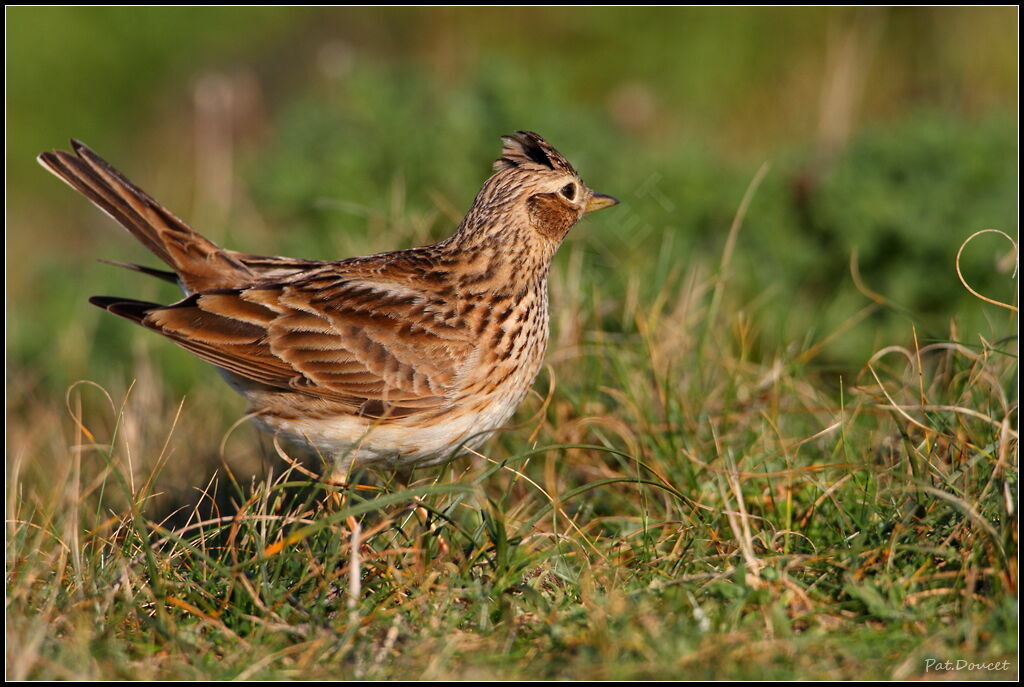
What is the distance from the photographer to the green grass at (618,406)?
373cm

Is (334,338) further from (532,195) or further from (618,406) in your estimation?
(618,406)

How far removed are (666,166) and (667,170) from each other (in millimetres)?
40

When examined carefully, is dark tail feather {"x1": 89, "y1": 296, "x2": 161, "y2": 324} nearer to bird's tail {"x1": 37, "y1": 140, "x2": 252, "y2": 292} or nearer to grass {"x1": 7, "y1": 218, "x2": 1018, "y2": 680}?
bird's tail {"x1": 37, "y1": 140, "x2": 252, "y2": 292}

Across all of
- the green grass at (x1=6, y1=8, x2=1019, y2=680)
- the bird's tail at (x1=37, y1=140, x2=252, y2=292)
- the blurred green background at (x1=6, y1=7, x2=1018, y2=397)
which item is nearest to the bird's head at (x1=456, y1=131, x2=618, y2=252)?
the green grass at (x1=6, y1=8, x2=1019, y2=680)

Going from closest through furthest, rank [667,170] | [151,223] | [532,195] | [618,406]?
[532,195] < [151,223] < [618,406] < [667,170]

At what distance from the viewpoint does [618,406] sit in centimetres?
563

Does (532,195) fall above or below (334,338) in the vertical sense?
above

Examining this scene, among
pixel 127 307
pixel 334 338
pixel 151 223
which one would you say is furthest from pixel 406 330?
pixel 151 223

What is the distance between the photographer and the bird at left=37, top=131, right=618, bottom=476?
4.86 metres

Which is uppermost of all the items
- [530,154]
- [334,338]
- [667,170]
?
[530,154]

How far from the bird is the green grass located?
0.98ft

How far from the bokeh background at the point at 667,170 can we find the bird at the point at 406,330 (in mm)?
871

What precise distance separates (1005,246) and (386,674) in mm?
4633

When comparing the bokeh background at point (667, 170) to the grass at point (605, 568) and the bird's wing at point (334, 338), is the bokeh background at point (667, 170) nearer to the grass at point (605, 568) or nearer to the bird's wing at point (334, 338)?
the grass at point (605, 568)
